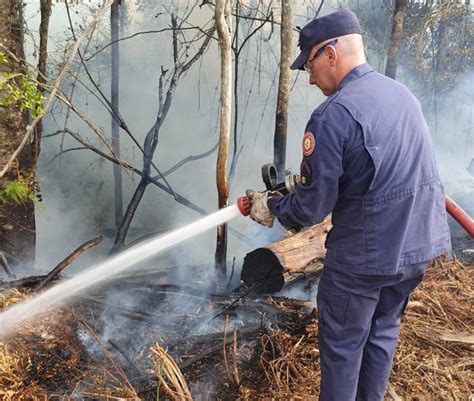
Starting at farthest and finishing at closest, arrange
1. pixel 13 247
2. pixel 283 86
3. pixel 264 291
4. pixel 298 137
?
pixel 298 137 → pixel 283 86 → pixel 13 247 → pixel 264 291

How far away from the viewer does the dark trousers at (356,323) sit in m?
2.37

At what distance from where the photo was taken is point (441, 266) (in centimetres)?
512

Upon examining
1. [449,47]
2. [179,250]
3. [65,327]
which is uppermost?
[449,47]

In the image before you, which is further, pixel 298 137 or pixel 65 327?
pixel 298 137

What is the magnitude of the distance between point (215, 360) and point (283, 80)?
156 inches

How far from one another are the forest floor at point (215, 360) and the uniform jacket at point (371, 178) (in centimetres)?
Result: 119

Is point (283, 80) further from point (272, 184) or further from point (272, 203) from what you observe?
point (272, 203)

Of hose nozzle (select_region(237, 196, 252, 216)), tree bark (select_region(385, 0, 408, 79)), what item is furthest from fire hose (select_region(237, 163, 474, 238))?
tree bark (select_region(385, 0, 408, 79))

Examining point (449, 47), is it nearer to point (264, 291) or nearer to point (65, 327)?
point (264, 291)

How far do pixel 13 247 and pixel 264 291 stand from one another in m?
3.04

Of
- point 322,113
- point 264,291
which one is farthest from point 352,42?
point 264,291

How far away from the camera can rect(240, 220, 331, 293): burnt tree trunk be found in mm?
4133

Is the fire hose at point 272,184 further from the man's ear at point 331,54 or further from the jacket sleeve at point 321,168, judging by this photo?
the man's ear at point 331,54

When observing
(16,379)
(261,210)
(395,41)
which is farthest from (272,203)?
(395,41)
